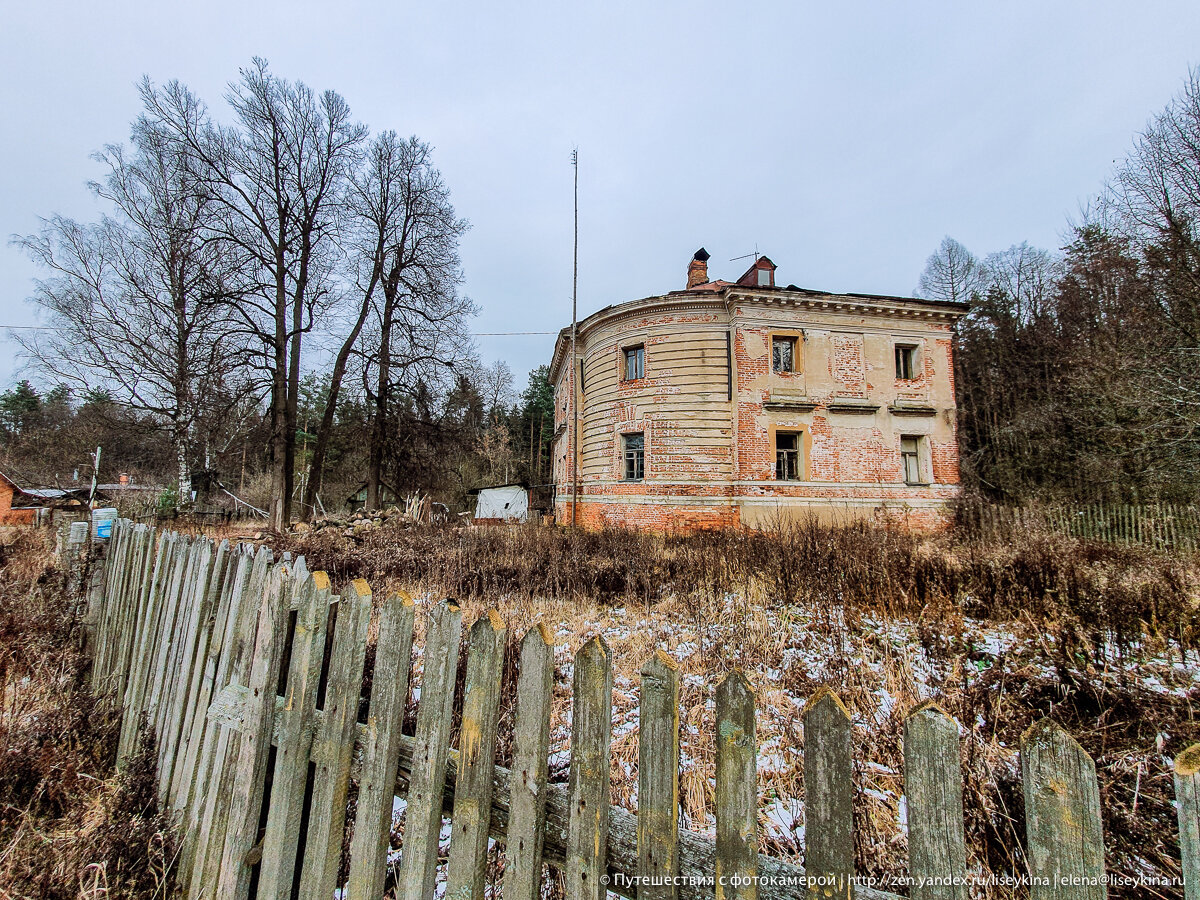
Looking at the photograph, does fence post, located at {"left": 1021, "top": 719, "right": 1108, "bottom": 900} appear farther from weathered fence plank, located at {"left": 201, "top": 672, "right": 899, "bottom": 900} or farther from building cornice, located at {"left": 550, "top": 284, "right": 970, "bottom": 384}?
building cornice, located at {"left": 550, "top": 284, "right": 970, "bottom": 384}

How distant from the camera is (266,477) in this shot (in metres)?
23.7

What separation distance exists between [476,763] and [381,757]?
1.11ft

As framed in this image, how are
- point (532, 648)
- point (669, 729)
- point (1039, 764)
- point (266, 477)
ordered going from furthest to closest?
point (266, 477), point (532, 648), point (669, 729), point (1039, 764)

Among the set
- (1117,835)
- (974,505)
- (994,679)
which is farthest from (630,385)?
(1117,835)

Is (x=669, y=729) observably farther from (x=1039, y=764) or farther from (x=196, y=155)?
(x=196, y=155)

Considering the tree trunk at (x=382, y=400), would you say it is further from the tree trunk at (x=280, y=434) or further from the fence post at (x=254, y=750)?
the fence post at (x=254, y=750)

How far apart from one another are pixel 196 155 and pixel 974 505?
26.8m

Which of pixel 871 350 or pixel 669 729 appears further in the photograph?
pixel 871 350

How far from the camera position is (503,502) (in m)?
24.6

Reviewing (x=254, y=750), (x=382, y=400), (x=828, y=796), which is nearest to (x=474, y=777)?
(x=828, y=796)

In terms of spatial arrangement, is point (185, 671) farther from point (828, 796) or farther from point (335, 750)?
point (828, 796)

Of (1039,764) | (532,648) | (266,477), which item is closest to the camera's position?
(1039,764)

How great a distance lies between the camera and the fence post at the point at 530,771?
3.49 feet

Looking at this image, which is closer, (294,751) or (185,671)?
(294,751)
